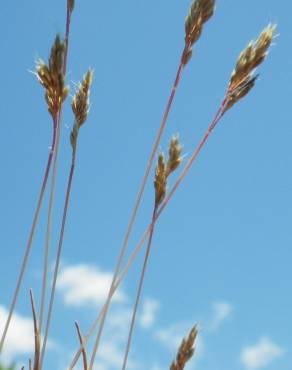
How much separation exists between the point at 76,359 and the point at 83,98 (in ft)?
2.46

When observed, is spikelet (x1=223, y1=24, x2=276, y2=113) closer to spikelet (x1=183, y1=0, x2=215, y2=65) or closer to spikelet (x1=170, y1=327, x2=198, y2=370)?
spikelet (x1=183, y1=0, x2=215, y2=65)

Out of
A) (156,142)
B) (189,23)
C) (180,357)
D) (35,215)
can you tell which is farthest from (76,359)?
(189,23)

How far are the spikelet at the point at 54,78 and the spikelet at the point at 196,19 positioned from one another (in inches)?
13.3

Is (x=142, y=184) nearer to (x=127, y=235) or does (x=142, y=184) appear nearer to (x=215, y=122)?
(x=127, y=235)

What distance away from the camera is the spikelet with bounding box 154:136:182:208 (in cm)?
170

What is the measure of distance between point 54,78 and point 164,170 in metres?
0.41

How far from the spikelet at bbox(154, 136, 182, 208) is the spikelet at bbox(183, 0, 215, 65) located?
9.6 inches

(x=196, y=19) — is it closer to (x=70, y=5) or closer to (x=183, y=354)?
(x=70, y=5)

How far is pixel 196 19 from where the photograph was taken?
64.6 inches

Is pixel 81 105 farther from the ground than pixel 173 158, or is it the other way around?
pixel 81 105

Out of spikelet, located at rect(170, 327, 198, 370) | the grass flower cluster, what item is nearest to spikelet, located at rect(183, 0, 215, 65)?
the grass flower cluster

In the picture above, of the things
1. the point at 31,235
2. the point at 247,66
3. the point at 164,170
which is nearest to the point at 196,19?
the point at 247,66

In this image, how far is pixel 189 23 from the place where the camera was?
1644 millimetres

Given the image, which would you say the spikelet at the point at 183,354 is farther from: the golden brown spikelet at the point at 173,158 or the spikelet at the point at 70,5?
the spikelet at the point at 70,5
